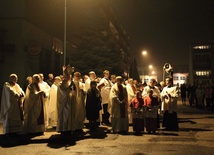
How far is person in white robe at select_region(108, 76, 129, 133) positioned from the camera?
457 inches

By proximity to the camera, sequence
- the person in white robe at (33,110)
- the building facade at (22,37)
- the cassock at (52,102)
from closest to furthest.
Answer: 1. the person in white robe at (33,110)
2. the cassock at (52,102)
3. the building facade at (22,37)

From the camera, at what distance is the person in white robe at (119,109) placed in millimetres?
11602

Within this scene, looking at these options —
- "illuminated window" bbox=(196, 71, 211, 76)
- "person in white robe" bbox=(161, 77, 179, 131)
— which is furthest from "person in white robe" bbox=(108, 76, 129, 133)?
"illuminated window" bbox=(196, 71, 211, 76)

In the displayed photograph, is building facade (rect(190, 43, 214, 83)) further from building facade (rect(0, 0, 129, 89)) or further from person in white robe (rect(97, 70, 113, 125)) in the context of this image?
person in white robe (rect(97, 70, 113, 125))

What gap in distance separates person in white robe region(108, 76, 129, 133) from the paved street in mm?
383

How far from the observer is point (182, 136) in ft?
35.1

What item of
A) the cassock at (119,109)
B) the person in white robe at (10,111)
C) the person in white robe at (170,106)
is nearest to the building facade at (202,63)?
the person in white robe at (170,106)

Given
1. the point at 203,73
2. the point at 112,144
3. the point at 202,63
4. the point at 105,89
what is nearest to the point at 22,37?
the point at 105,89

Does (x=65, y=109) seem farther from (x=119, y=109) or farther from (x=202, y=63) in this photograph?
(x=202, y=63)

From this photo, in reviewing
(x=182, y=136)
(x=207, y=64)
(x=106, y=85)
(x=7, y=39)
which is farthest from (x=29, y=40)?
(x=207, y=64)

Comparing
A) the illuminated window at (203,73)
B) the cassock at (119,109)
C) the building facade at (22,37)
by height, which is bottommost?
the cassock at (119,109)

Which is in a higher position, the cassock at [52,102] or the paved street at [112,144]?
the cassock at [52,102]

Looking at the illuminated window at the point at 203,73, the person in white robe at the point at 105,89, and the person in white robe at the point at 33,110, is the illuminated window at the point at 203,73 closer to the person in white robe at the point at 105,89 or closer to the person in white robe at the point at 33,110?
the person in white robe at the point at 105,89

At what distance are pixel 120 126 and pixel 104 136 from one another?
1.05 m
